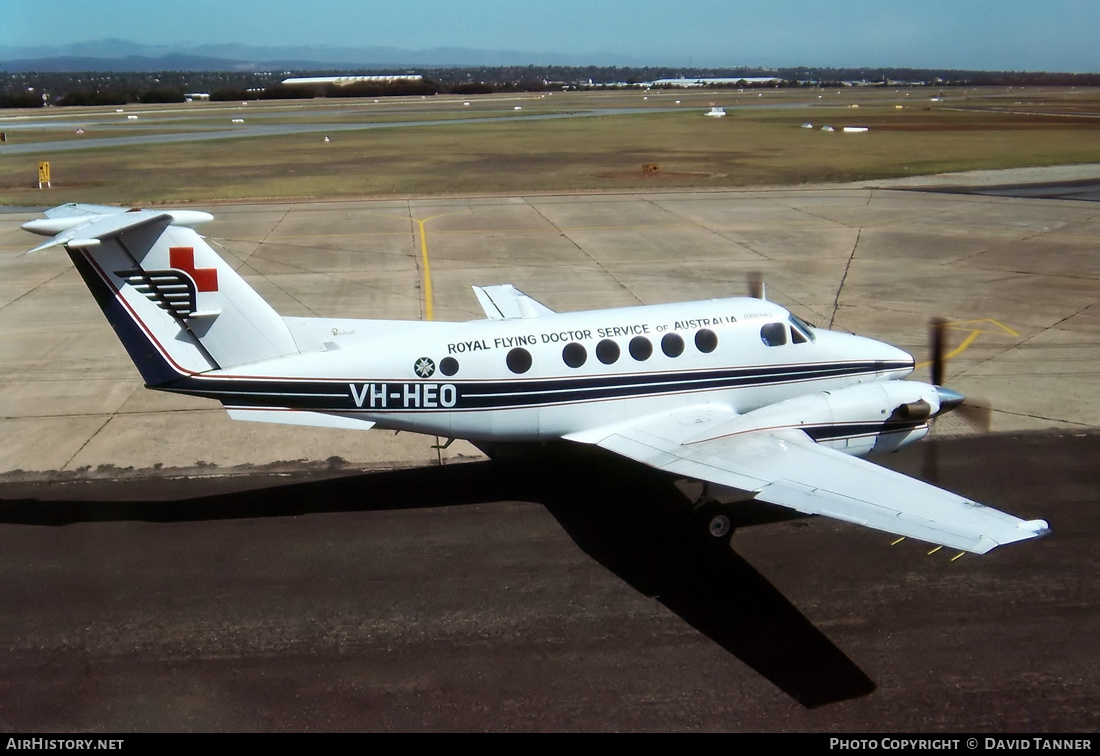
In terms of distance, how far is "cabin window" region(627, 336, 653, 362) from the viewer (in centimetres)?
1289

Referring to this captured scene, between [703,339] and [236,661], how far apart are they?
781 cm

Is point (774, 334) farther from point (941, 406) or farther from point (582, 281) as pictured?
point (582, 281)

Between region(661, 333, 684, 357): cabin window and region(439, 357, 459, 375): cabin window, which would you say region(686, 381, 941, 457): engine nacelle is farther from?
region(439, 357, 459, 375): cabin window

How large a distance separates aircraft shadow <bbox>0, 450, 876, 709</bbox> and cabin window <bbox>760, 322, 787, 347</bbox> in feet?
8.46

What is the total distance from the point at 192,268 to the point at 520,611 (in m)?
6.43

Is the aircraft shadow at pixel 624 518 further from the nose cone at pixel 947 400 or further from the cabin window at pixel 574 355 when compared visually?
the nose cone at pixel 947 400

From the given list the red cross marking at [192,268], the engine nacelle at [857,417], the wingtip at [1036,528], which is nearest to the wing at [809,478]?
the wingtip at [1036,528]

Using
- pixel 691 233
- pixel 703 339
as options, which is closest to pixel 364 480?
pixel 703 339

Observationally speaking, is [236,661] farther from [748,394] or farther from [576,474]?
[748,394]

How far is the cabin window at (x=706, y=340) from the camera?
515 inches

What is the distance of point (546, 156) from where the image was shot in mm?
63250

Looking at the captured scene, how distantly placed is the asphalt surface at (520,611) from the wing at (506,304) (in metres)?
3.67

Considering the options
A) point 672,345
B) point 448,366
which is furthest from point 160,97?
point 672,345

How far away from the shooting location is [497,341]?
1265 centimetres
